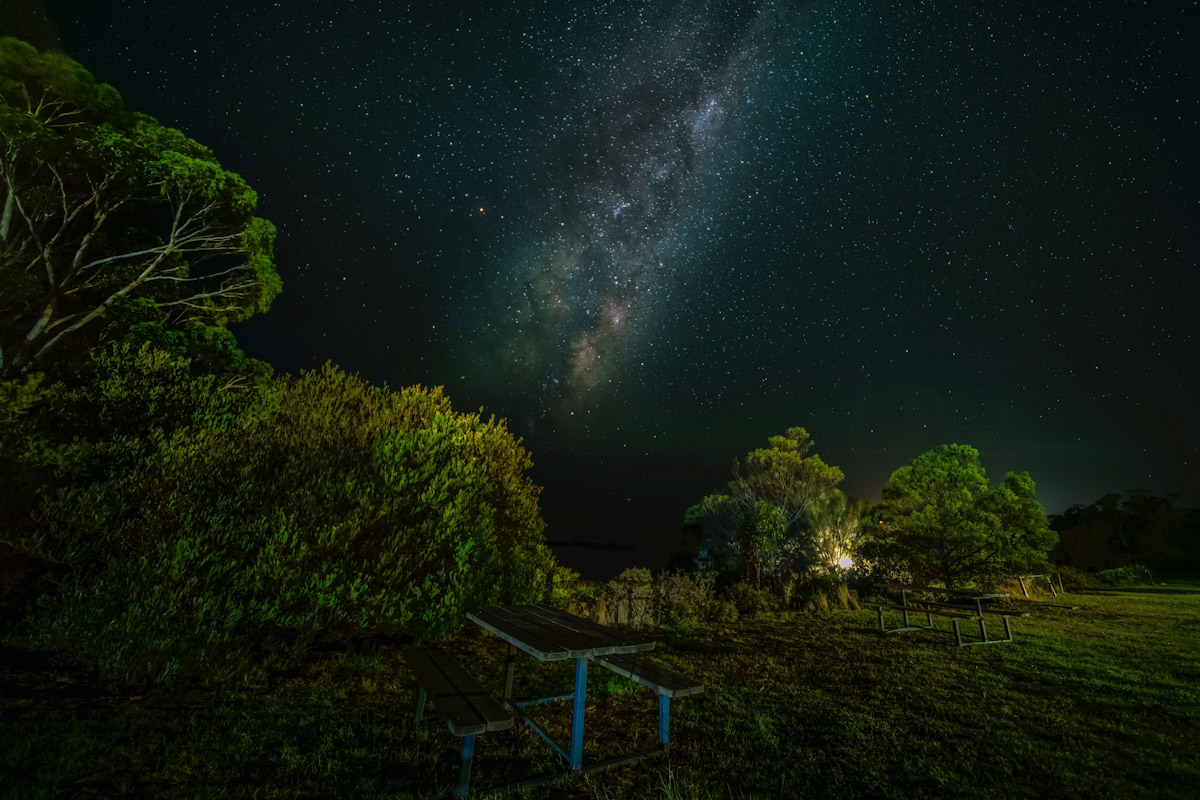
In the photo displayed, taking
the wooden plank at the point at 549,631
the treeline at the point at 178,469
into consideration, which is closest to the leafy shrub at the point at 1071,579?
the treeline at the point at 178,469

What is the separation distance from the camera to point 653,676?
3951mm

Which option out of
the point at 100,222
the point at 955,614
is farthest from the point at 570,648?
the point at 100,222

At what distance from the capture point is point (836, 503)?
2283 centimetres

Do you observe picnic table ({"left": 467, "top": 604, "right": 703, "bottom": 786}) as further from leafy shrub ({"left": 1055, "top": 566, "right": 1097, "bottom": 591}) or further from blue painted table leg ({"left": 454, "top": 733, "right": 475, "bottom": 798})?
leafy shrub ({"left": 1055, "top": 566, "right": 1097, "bottom": 591})

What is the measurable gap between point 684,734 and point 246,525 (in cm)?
527

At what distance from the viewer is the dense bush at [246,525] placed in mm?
5168

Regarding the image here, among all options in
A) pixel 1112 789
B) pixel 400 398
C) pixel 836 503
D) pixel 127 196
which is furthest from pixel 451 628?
pixel 836 503

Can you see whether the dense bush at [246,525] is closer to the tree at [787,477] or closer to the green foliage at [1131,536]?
the tree at [787,477]

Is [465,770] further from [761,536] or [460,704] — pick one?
[761,536]

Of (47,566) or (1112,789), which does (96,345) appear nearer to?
(47,566)

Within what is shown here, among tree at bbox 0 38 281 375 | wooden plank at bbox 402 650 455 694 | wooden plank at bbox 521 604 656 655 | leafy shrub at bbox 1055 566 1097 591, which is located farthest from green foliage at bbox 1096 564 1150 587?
tree at bbox 0 38 281 375

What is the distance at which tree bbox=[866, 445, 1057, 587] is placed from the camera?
57.7 ft

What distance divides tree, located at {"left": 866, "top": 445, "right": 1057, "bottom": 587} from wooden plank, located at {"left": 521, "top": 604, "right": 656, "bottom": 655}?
17.7m

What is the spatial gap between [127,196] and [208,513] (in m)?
8.73
